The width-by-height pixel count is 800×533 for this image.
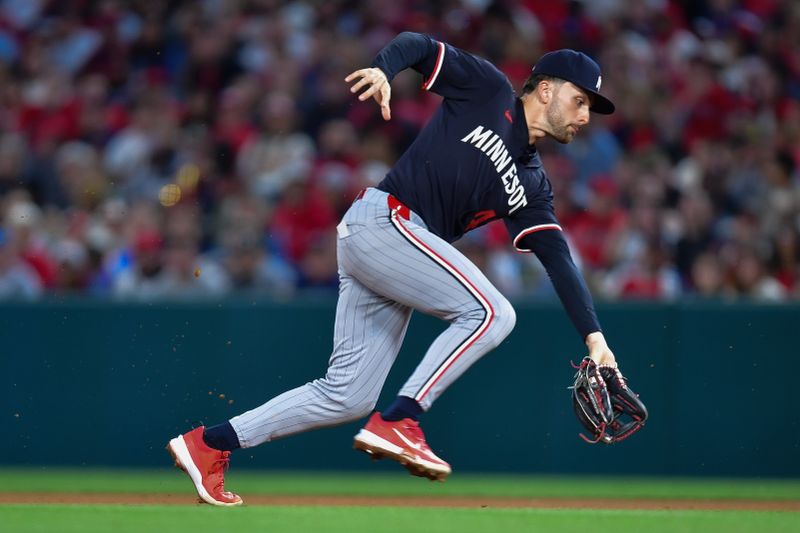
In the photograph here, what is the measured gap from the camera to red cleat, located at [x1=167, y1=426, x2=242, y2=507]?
5.16 m

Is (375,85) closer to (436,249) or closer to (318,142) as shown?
(436,249)

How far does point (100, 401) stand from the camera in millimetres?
7652

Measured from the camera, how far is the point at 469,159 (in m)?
4.93

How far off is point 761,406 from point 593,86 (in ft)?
10.9

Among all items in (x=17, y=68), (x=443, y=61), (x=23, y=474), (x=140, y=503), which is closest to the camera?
(x=443, y=61)

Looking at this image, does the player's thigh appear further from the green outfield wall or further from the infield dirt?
the green outfield wall

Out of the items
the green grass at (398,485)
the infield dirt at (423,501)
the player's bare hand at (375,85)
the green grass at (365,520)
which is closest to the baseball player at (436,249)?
the player's bare hand at (375,85)

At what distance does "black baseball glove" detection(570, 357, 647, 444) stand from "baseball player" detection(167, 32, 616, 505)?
0.08 meters

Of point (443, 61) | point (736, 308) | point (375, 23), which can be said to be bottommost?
point (736, 308)

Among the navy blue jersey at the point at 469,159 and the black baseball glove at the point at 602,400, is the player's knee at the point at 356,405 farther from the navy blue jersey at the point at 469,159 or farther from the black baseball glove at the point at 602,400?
the black baseball glove at the point at 602,400

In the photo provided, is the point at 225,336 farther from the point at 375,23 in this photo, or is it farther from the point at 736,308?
the point at 375,23

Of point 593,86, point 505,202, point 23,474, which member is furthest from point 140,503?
point 593,86

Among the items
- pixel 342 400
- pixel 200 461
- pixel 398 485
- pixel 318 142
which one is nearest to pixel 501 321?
pixel 342 400

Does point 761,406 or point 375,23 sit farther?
point 375,23
